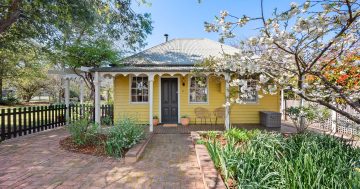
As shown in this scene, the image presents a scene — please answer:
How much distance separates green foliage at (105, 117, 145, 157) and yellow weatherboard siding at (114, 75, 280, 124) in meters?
3.92

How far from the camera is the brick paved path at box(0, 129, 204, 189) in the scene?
148 inches

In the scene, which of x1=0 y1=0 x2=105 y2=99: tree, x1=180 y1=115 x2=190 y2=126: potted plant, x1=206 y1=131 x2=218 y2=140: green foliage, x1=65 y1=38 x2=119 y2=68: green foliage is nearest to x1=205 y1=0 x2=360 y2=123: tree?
x1=206 y1=131 x2=218 y2=140: green foliage

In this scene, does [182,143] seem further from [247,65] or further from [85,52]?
[85,52]

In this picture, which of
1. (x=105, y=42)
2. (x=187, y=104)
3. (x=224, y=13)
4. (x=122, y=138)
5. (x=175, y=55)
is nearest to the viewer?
(x=224, y=13)

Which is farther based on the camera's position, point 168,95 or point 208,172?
point 168,95

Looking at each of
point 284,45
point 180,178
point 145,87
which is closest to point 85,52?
point 145,87

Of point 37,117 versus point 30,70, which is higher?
point 30,70

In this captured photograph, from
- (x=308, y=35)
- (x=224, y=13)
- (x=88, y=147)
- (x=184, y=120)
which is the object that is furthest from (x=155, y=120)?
(x=308, y=35)

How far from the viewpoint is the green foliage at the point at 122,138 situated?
17.5 ft

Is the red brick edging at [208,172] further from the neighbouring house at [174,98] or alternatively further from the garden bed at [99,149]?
the neighbouring house at [174,98]

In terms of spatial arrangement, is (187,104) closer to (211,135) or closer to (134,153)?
(211,135)

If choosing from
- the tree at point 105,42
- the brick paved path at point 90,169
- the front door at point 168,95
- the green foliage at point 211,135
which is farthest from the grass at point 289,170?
the tree at point 105,42

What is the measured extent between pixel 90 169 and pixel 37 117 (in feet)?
19.0

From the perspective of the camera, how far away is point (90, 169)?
443 cm
